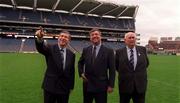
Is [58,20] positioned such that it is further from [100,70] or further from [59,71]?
[59,71]

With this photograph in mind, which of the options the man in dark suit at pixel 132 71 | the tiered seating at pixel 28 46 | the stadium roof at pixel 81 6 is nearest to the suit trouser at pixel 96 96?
the man in dark suit at pixel 132 71

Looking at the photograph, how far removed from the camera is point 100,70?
20.4 ft

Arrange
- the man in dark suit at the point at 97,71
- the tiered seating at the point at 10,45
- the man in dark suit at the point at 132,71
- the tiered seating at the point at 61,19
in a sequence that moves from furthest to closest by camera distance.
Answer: the tiered seating at the point at 61,19 → the tiered seating at the point at 10,45 → the man in dark suit at the point at 132,71 → the man in dark suit at the point at 97,71

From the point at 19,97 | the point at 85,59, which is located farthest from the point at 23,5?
the point at 85,59

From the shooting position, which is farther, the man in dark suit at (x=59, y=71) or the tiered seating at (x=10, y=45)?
the tiered seating at (x=10, y=45)

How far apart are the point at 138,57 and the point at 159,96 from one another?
522 cm

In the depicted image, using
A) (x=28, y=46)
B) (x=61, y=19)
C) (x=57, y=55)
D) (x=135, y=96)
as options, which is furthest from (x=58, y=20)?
(x=57, y=55)

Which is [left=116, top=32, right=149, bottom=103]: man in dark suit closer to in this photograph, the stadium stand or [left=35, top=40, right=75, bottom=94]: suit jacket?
[left=35, top=40, right=75, bottom=94]: suit jacket

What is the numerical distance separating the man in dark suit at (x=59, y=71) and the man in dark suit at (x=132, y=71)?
1.01 meters

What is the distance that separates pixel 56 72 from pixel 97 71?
0.78m

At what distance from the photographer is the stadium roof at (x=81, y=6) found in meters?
61.4

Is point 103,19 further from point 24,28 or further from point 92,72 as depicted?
point 92,72

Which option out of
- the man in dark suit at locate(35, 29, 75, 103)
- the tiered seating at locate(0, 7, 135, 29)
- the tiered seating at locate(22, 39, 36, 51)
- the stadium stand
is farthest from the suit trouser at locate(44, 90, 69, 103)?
the tiered seating at locate(0, 7, 135, 29)

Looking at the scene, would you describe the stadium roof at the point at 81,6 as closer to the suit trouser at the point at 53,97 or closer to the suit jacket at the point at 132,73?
the suit jacket at the point at 132,73
